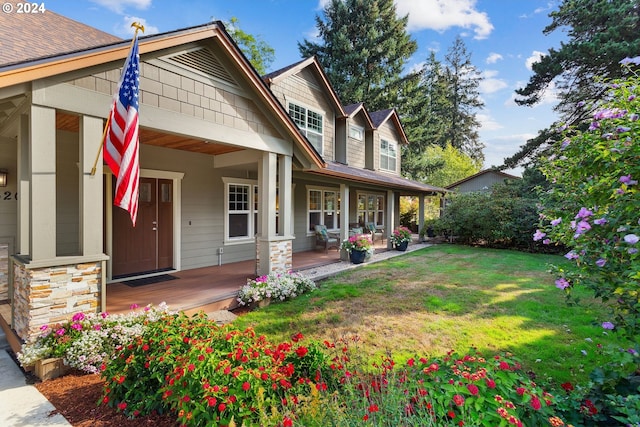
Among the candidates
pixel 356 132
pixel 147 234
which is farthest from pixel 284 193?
pixel 356 132

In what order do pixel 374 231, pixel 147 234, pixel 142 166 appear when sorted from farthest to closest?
pixel 374 231 → pixel 147 234 → pixel 142 166

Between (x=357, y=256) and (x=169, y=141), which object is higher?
(x=169, y=141)

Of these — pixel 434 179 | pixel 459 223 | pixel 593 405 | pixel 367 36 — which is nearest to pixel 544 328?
pixel 593 405

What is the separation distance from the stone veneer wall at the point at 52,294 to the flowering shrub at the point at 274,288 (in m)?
2.31

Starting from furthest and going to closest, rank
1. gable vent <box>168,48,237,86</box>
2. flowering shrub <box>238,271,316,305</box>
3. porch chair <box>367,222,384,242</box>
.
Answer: porch chair <box>367,222,384,242</box>
flowering shrub <box>238,271,316,305</box>
gable vent <box>168,48,237,86</box>

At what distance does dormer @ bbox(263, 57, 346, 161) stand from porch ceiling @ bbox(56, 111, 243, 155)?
373cm

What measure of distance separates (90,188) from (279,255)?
3658mm

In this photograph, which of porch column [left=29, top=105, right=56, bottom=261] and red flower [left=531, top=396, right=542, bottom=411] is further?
porch column [left=29, top=105, right=56, bottom=261]

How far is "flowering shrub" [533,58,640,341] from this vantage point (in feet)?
7.23

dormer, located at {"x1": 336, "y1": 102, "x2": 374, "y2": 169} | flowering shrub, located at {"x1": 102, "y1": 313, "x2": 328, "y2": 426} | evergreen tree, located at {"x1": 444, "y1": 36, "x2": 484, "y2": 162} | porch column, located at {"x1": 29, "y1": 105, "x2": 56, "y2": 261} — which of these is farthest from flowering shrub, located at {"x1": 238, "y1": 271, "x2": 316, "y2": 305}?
evergreen tree, located at {"x1": 444, "y1": 36, "x2": 484, "y2": 162}

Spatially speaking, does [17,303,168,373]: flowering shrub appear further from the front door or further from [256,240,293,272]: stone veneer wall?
the front door

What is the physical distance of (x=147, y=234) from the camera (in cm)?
713

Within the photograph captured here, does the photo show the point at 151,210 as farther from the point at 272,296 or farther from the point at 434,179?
the point at 434,179

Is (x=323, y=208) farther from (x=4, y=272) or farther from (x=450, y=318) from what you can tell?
(x=4, y=272)
